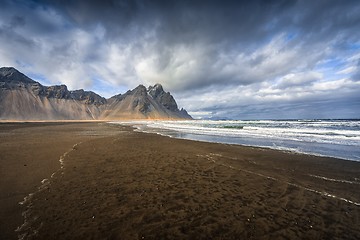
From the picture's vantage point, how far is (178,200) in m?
6.73

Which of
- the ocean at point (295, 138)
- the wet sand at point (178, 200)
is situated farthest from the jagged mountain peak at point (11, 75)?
the wet sand at point (178, 200)

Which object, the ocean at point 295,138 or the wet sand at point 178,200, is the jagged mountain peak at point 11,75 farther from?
the wet sand at point 178,200

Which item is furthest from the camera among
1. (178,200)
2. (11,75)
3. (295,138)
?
(11,75)

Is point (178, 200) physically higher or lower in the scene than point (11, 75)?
lower

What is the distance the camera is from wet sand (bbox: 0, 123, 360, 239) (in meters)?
4.92

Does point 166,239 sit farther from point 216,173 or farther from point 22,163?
point 22,163

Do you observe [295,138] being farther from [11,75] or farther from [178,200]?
[11,75]

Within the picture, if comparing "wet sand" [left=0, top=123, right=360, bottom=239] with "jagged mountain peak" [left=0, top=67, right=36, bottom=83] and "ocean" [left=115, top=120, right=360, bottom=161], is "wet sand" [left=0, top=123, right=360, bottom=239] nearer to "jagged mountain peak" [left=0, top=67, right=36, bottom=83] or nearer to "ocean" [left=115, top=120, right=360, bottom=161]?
"ocean" [left=115, top=120, right=360, bottom=161]

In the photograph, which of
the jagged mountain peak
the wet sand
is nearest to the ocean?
the wet sand

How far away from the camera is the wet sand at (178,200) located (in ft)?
16.1

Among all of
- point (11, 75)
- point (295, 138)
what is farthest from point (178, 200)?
point (11, 75)

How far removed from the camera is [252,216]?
571cm

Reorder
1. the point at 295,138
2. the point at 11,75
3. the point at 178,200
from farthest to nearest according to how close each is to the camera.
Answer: the point at 11,75 < the point at 295,138 < the point at 178,200

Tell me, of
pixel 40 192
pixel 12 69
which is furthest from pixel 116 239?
pixel 12 69
